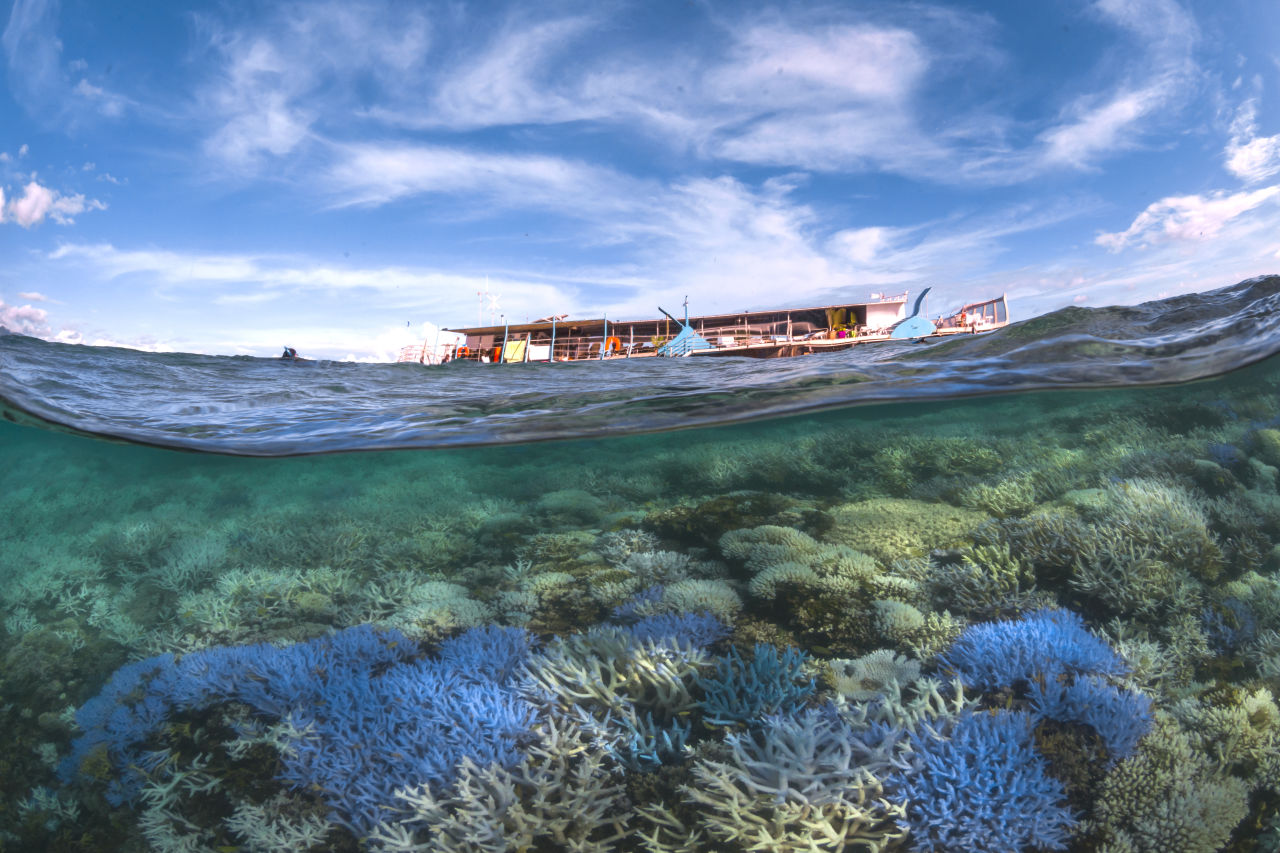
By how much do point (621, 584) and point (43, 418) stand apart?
8.39m

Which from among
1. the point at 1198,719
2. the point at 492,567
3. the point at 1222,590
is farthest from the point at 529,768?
the point at 1222,590

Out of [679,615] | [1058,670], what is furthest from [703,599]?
[1058,670]

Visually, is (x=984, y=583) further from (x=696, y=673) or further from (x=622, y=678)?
(x=622, y=678)

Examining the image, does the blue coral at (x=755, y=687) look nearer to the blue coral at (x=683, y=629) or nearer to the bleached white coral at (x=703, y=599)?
the blue coral at (x=683, y=629)

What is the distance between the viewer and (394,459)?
26.9ft

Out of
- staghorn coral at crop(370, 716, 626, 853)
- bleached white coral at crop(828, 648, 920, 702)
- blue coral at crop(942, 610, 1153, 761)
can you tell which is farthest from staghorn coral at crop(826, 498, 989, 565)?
staghorn coral at crop(370, 716, 626, 853)

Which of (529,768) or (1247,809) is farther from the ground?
(529,768)

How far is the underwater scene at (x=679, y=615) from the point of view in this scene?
262cm

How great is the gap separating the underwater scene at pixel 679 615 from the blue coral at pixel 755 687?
26 mm

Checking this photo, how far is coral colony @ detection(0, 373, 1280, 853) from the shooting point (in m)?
2.56

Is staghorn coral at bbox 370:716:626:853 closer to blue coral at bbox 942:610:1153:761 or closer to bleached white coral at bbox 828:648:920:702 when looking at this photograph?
bleached white coral at bbox 828:648:920:702

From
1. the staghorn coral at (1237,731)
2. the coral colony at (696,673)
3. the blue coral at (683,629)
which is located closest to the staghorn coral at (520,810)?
the coral colony at (696,673)

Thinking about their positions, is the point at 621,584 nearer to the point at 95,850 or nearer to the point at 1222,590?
the point at 95,850

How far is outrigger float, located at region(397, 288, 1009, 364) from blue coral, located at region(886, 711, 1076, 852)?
24.1 metres
